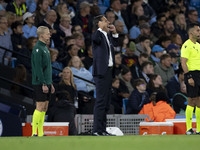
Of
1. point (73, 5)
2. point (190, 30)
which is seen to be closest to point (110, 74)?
point (190, 30)

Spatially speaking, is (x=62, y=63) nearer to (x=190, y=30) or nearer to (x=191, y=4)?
(x=190, y=30)

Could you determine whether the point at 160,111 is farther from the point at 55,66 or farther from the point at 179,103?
the point at 55,66

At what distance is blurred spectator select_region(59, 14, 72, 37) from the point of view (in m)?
15.7

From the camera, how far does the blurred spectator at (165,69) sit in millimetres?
15920

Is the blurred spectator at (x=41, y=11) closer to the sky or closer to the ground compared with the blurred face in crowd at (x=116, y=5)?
closer to the ground

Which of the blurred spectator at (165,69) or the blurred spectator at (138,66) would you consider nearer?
the blurred spectator at (138,66)

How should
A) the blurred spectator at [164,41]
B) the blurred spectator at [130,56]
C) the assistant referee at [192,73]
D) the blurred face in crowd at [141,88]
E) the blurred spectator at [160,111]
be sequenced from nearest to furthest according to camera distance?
the assistant referee at [192,73] < the blurred spectator at [160,111] < the blurred face in crowd at [141,88] < the blurred spectator at [130,56] < the blurred spectator at [164,41]

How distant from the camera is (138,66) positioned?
1591cm

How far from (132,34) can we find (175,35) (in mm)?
1399

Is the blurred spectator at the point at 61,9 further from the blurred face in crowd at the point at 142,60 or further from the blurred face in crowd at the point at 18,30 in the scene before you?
the blurred face in crowd at the point at 142,60

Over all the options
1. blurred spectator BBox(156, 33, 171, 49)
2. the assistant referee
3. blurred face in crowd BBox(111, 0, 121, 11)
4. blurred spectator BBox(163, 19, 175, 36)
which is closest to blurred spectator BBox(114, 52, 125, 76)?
blurred spectator BBox(156, 33, 171, 49)

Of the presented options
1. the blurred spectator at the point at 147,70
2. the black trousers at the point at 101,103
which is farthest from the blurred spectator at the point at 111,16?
the black trousers at the point at 101,103

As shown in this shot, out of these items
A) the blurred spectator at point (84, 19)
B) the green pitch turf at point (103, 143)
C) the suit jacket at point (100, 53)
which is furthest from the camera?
the blurred spectator at point (84, 19)

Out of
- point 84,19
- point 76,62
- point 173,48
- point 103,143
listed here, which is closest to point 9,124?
point 76,62
